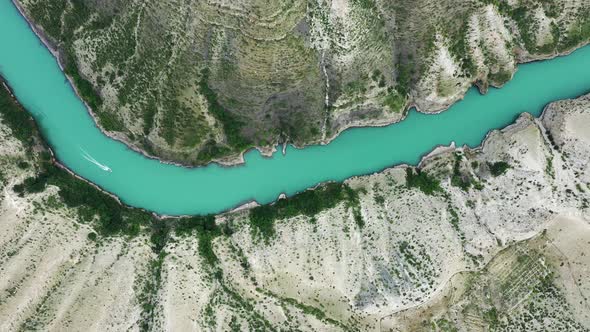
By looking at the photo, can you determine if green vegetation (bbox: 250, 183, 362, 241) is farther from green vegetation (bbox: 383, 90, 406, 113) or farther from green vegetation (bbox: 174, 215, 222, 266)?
green vegetation (bbox: 383, 90, 406, 113)

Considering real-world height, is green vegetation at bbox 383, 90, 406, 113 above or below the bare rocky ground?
above

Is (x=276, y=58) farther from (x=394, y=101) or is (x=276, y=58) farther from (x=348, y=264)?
(x=348, y=264)

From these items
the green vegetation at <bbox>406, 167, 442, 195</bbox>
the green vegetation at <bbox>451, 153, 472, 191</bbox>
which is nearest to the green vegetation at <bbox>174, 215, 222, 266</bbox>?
the green vegetation at <bbox>406, 167, 442, 195</bbox>

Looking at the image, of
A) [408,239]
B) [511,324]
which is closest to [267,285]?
[408,239]

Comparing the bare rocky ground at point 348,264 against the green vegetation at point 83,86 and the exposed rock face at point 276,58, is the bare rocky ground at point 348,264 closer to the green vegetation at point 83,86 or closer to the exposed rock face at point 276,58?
the green vegetation at point 83,86

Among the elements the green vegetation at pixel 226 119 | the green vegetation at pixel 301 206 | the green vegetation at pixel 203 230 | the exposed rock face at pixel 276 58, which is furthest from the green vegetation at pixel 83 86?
the green vegetation at pixel 301 206
